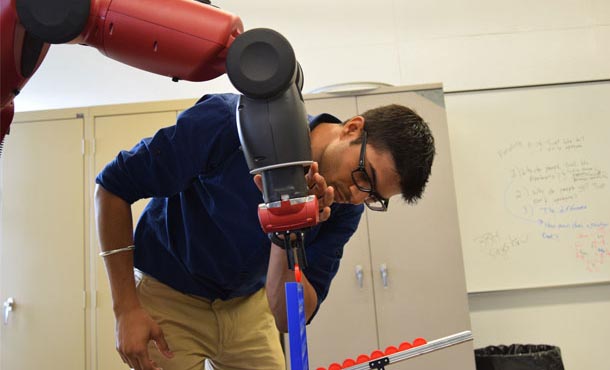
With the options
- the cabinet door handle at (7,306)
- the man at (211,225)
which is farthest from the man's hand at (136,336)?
the cabinet door handle at (7,306)

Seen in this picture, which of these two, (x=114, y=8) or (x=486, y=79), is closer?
(x=114, y=8)

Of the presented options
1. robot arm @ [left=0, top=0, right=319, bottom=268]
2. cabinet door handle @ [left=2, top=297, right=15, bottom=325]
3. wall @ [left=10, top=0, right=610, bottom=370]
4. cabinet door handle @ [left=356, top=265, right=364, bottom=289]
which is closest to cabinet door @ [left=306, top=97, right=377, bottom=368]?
cabinet door handle @ [left=356, top=265, right=364, bottom=289]

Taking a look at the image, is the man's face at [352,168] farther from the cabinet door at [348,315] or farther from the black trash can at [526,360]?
the black trash can at [526,360]

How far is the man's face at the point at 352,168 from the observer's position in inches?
41.3

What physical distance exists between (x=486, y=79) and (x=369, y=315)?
1.46 m

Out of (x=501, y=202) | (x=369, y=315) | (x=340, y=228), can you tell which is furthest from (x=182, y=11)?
(x=501, y=202)

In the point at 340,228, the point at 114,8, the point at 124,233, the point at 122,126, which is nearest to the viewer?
the point at 114,8

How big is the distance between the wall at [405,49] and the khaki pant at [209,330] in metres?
1.79

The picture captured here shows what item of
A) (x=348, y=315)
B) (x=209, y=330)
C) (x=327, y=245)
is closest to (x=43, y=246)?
(x=348, y=315)

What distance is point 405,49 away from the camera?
2.84m

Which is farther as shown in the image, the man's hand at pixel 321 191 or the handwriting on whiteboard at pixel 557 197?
the handwriting on whiteboard at pixel 557 197

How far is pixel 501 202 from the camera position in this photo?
267cm

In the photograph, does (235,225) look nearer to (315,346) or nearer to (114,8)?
(114,8)

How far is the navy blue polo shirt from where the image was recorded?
3.22 ft
